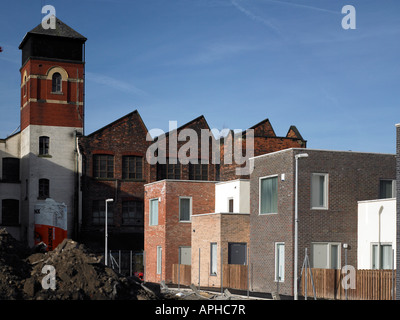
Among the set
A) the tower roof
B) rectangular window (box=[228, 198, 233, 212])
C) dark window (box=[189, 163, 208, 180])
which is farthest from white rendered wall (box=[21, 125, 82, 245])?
rectangular window (box=[228, 198, 233, 212])

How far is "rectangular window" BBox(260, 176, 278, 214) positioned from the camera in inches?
1389

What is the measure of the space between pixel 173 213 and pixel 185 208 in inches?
37.8

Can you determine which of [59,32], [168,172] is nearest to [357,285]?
[168,172]

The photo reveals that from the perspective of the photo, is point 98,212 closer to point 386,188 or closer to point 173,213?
point 173,213

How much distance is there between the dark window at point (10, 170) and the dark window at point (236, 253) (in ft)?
91.4

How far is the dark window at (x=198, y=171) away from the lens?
60062 mm

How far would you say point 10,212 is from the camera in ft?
197

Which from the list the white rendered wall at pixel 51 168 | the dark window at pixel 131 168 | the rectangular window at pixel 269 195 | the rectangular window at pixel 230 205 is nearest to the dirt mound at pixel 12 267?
the rectangular window at pixel 269 195

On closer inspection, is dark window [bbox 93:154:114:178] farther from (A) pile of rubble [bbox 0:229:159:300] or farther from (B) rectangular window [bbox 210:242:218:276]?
(A) pile of rubble [bbox 0:229:159:300]

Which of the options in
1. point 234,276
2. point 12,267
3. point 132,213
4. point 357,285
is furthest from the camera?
point 132,213

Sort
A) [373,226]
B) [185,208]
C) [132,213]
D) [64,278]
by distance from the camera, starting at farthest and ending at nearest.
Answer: [132,213], [185,208], [373,226], [64,278]

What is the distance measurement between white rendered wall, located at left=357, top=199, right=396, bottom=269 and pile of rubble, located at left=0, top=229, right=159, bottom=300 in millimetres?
11325
